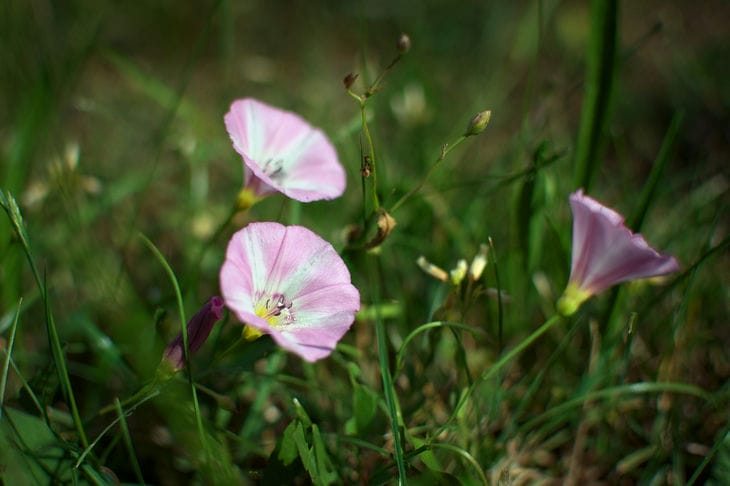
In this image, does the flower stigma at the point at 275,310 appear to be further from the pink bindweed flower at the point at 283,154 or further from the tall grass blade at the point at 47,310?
the tall grass blade at the point at 47,310

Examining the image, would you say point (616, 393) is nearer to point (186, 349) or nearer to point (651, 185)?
point (651, 185)

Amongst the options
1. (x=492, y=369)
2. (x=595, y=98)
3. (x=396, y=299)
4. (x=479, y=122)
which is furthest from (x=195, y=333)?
(x=595, y=98)

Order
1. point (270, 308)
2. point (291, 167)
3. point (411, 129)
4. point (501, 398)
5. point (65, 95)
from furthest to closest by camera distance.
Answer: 1. point (65, 95)
2. point (411, 129)
3. point (291, 167)
4. point (501, 398)
5. point (270, 308)

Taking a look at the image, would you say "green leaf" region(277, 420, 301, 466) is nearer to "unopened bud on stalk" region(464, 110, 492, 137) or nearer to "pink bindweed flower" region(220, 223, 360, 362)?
"pink bindweed flower" region(220, 223, 360, 362)

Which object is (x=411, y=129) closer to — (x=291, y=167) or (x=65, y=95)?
(x=291, y=167)

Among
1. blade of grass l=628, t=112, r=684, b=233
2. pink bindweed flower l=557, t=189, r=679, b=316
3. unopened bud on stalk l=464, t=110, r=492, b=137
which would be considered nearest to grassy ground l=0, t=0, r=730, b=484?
blade of grass l=628, t=112, r=684, b=233

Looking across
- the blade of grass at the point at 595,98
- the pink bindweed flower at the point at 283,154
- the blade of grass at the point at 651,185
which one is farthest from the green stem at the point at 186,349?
the blade of grass at the point at 595,98

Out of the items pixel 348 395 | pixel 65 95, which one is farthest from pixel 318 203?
pixel 65 95
